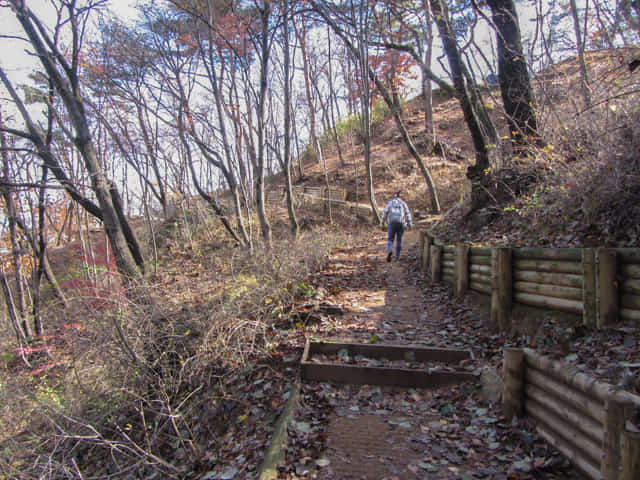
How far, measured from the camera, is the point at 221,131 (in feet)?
40.2

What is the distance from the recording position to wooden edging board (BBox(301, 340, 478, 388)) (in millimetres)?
3990

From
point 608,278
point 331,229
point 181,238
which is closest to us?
point 608,278

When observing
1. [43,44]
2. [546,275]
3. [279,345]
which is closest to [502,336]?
[546,275]

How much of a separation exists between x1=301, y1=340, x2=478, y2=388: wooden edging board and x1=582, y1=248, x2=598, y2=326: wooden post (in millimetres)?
1305

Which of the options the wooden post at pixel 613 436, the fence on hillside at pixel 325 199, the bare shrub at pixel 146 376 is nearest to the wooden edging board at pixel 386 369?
the bare shrub at pixel 146 376

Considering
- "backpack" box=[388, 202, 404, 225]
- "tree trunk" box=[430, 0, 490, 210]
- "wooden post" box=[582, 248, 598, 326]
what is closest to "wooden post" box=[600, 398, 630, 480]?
"wooden post" box=[582, 248, 598, 326]

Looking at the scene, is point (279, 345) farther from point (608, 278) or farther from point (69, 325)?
point (608, 278)

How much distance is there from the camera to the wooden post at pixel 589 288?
128 inches

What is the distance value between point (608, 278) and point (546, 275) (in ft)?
2.72

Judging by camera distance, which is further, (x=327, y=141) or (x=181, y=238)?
Answer: (x=327, y=141)

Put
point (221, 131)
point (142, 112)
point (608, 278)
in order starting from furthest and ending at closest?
1. point (142, 112)
2. point (221, 131)
3. point (608, 278)

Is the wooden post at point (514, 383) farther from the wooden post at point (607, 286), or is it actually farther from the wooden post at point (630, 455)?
the wooden post at point (630, 455)

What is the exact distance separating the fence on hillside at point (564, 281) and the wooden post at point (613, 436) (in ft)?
4.40

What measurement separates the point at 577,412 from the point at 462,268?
3.70 meters
